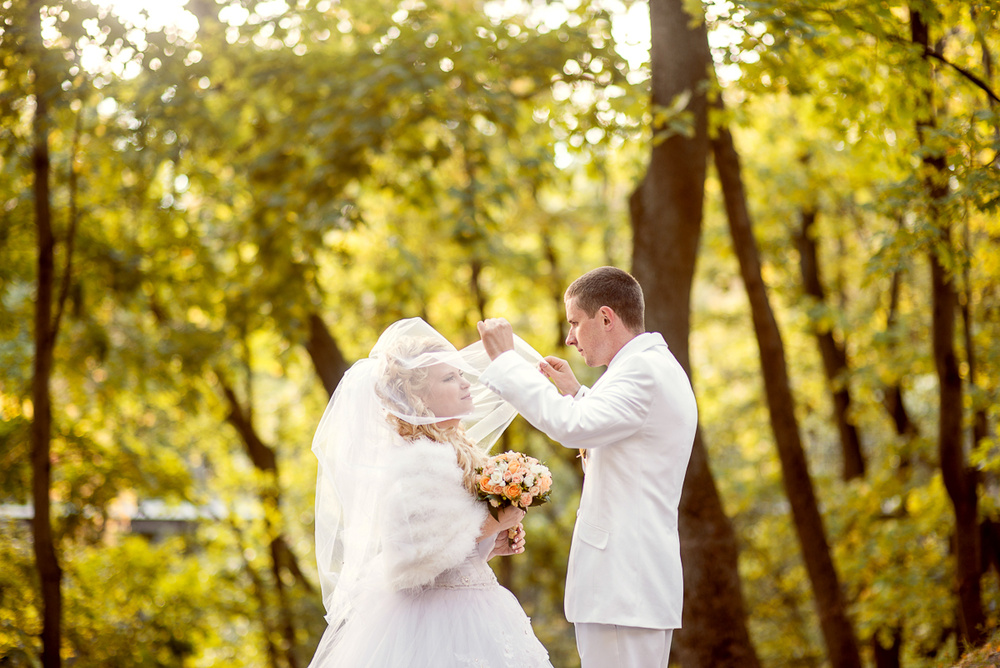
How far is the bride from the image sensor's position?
3.09m

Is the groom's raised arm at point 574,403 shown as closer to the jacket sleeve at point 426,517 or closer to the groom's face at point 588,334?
the groom's face at point 588,334

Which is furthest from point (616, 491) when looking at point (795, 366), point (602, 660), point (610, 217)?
point (795, 366)

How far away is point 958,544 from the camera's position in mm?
5895

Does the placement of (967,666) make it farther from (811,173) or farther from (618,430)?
(811,173)

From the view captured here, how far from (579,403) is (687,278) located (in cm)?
310

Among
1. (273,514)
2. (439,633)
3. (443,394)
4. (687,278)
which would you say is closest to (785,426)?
(687,278)

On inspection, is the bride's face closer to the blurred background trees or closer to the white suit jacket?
the white suit jacket

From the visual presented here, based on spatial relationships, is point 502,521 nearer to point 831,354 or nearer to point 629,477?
point 629,477

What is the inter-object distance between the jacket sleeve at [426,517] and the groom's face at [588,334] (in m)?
0.69

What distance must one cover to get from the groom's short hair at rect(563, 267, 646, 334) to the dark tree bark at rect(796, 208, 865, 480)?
27.9ft

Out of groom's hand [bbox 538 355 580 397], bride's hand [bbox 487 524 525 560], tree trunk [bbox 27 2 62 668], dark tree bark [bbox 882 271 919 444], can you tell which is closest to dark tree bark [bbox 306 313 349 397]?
tree trunk [bbox 27 2 62 668]

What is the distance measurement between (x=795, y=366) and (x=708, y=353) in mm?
2295

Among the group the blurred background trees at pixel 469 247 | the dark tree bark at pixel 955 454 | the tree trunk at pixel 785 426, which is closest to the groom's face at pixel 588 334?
the blurred background trees at pixel 469 247

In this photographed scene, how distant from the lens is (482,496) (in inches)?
122
